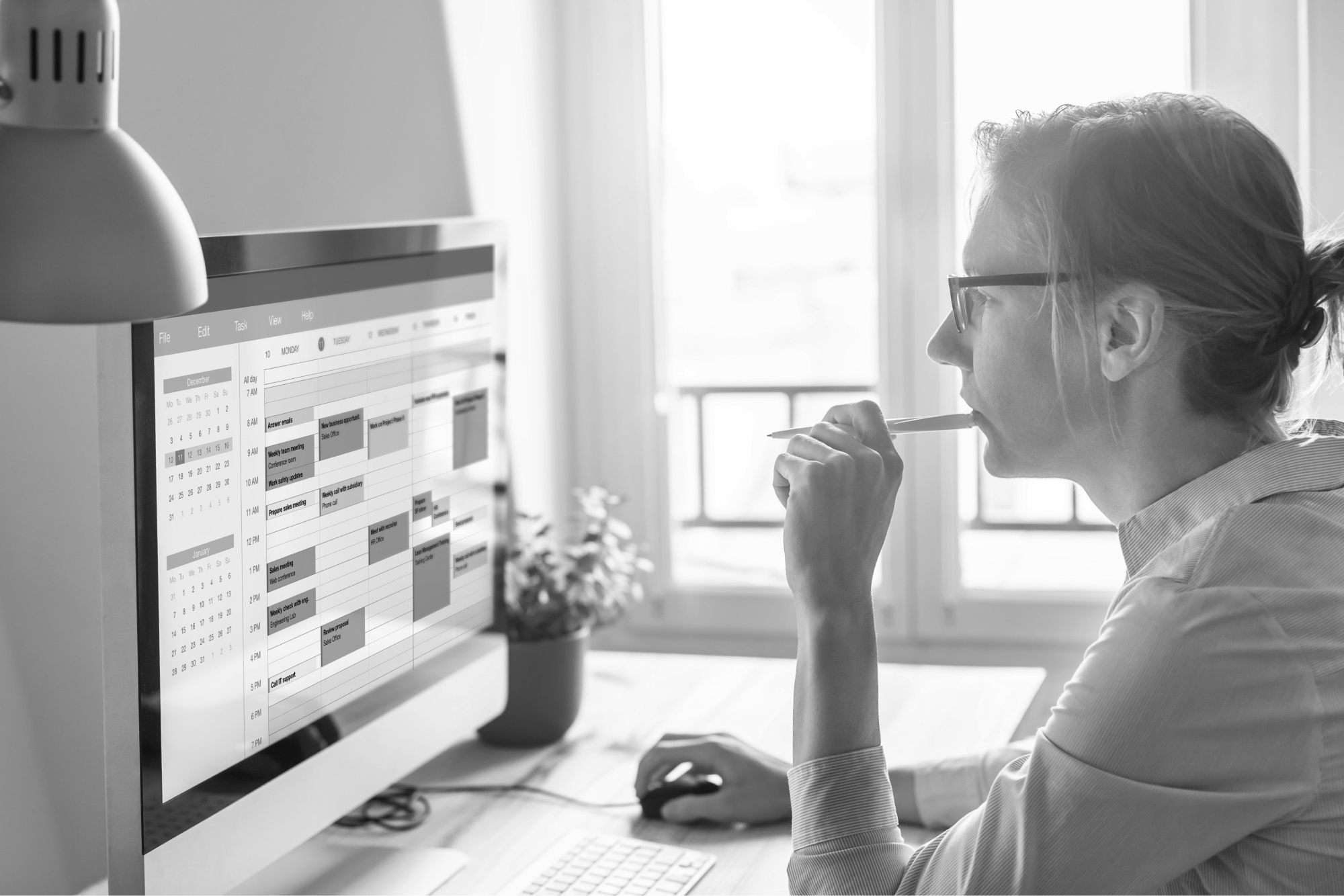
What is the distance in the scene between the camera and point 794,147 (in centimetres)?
271

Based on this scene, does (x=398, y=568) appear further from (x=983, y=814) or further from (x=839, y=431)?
(x=983, y=814)

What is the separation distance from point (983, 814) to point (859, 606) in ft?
0.68

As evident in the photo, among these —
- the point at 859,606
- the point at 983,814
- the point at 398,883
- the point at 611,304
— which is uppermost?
the point at 611,304

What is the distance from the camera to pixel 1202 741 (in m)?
0.82

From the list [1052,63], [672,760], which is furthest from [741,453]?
[672,760]

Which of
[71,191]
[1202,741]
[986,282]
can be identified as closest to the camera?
[71,191]

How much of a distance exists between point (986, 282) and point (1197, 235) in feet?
0.56

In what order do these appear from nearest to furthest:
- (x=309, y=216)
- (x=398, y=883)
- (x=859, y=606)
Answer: (x=859, y=606), (x=398, y=883), (x=309, y=216)

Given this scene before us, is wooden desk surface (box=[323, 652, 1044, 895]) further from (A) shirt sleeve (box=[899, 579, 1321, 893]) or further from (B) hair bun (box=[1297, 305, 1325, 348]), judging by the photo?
(B) hair bun (box=[1297, 305, 1325, 348])

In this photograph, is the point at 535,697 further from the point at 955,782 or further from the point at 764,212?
the point at 764,212

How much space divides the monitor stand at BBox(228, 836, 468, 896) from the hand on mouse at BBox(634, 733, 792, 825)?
0.23 meters

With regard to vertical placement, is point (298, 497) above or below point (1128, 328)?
below

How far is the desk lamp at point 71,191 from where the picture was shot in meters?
0.66

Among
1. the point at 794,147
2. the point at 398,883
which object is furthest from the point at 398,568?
the point at 794,147
